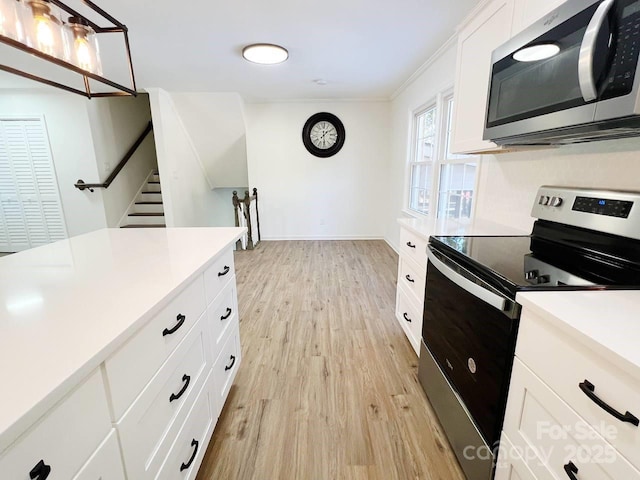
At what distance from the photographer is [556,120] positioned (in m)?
1.03

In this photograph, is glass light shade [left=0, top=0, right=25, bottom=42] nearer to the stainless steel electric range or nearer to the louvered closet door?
the stainless steel electric range

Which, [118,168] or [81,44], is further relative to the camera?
[118,168]

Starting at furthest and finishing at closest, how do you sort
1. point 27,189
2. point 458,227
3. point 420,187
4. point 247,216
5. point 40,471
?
point 247,216, point 27,189, point 420,187, point 458,227, point 40,471

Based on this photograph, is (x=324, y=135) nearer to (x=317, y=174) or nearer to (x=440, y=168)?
(x=317, y=174)

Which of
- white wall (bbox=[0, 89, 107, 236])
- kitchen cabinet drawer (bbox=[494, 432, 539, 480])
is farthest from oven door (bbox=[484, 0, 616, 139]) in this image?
white wall (bbox=[0, 89, 107, 236])

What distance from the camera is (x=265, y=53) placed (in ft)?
9.14

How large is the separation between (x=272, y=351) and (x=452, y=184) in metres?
2.47

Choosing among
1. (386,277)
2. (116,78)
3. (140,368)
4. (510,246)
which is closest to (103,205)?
(116,78)

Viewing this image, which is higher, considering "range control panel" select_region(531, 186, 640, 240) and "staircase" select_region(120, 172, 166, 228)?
"range control panel" select_region(531, 186, 640, 240)

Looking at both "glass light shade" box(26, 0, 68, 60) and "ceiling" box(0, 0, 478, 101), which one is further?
"ceiling" box(0, 0, 478, 101)

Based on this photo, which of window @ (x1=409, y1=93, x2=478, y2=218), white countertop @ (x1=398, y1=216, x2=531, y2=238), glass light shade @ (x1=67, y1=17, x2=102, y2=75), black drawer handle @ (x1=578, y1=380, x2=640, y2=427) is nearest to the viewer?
black drawer handle @ (x1=578, y1=380, x2=640, y2=427)

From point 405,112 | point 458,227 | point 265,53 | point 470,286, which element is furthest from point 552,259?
point 405,112

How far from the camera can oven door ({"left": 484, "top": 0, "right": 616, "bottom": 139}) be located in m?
0.86

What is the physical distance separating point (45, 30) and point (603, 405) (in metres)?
1.95
